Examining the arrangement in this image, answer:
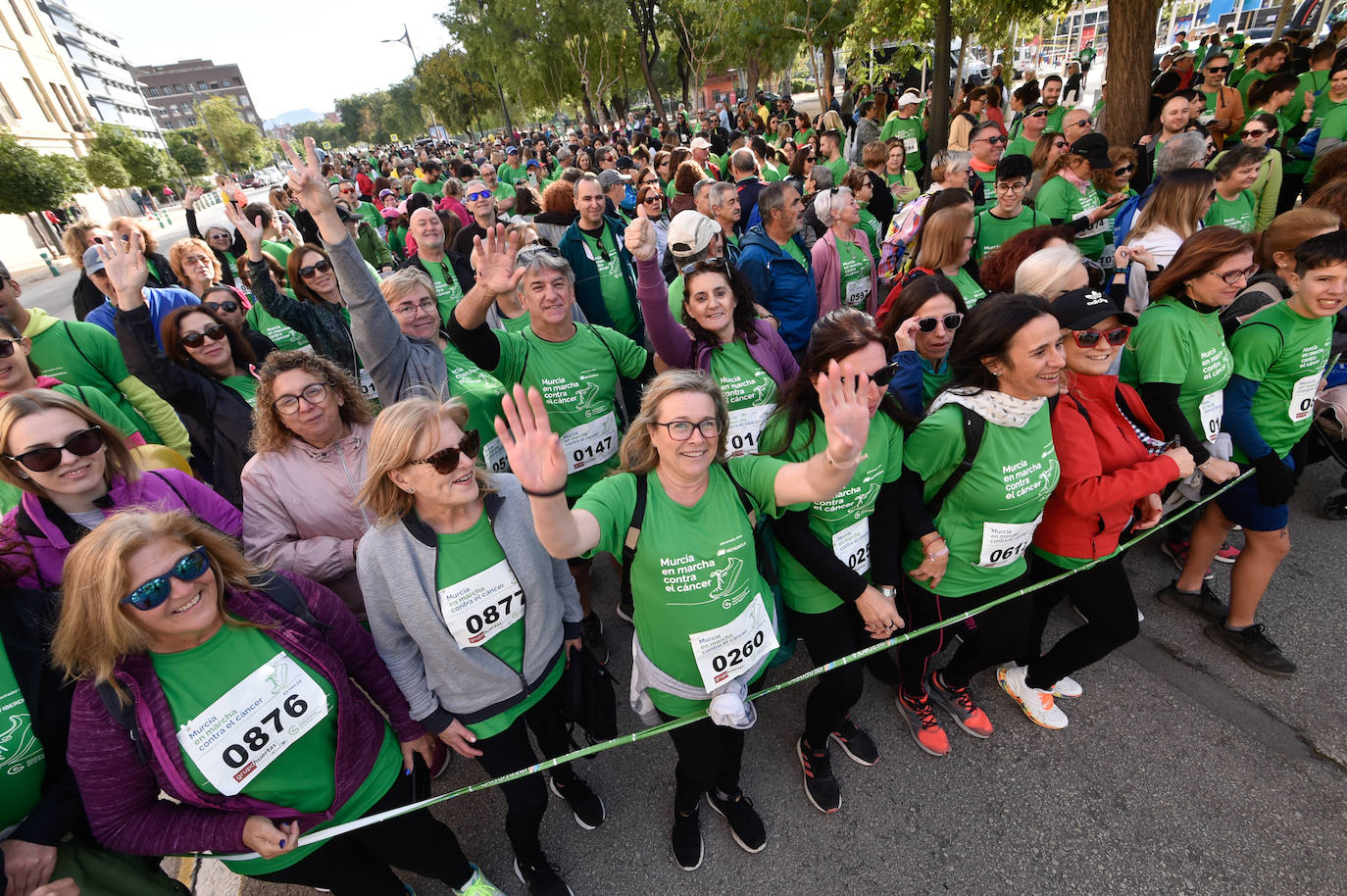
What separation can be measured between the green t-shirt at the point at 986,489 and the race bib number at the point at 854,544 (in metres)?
0.34

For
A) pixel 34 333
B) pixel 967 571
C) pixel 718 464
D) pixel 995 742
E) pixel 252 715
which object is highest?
pixel 34 333

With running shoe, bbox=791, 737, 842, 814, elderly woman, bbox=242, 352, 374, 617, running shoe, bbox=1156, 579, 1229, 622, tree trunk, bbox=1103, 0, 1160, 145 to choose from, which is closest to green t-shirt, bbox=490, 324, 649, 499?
elderly woman, bbox=242, 352, 374, 617

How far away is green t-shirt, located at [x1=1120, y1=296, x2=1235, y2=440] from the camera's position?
9.12ft

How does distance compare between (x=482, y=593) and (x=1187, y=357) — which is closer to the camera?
(x=482, y=593)

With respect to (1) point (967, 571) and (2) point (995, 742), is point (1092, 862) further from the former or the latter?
(1) point (967, 571)

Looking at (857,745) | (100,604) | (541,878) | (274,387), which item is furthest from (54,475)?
(857,745)

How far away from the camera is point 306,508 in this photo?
2.58 m

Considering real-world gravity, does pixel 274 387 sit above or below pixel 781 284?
above

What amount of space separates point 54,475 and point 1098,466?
4.14 meters

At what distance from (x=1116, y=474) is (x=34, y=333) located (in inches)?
234

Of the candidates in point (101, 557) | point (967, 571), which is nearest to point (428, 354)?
point (101, 557)

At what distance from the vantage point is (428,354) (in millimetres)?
3238

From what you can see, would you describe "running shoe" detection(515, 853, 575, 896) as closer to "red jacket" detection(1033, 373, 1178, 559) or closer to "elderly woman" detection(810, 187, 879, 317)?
"red jacket" detection(1033, 373, 1178, 559)

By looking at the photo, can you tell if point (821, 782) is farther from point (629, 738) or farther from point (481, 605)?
point (481, 605)
